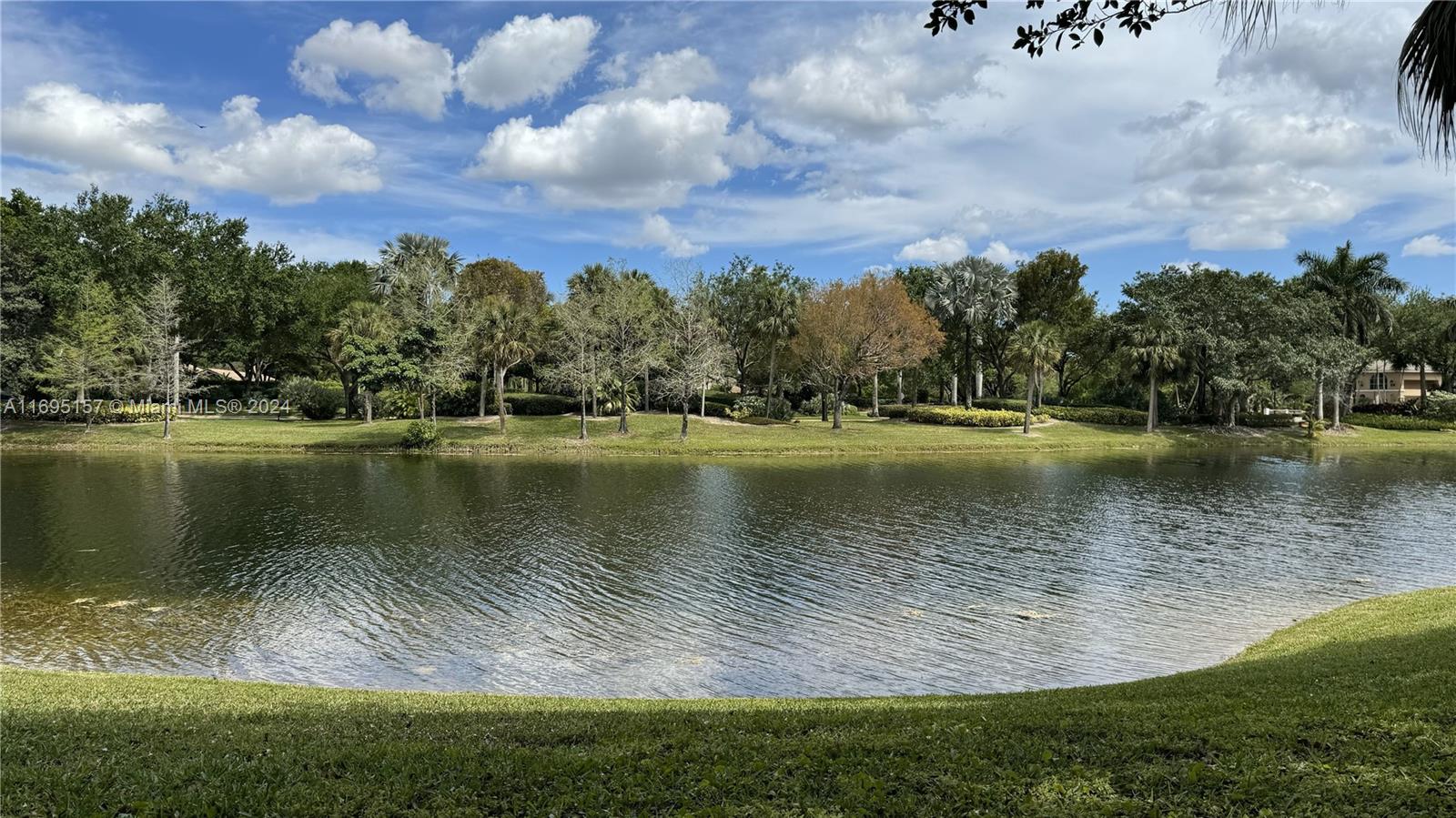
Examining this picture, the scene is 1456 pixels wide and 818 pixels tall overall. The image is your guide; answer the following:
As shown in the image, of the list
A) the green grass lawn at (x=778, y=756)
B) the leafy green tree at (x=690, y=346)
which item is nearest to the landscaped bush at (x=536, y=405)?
the leafy green tree at (x=690, y=346)

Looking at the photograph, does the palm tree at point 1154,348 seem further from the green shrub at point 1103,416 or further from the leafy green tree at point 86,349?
the leafy green tree at point 86,349

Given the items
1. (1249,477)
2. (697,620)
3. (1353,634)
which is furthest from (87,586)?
(1249,477)

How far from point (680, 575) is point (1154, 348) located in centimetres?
5187

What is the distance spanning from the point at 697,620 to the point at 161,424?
5420 cm

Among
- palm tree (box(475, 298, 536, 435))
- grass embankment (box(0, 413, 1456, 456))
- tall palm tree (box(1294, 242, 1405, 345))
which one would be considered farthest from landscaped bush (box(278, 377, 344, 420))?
tall palm tree (box(1294, 242, 1405, 345))

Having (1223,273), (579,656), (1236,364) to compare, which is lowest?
(579,656)

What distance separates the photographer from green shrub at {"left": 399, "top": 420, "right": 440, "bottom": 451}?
47719mm

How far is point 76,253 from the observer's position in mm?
55781

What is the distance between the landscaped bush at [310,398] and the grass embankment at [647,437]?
168 cm

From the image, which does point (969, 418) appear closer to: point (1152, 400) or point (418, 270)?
point (1152, 400)

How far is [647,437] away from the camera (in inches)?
2032

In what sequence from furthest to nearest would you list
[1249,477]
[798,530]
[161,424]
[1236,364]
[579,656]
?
[1236,364]
[161,424]
[1249,477]
[798,530]
[579,656]

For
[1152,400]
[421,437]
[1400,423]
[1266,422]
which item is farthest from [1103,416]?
[421,437]

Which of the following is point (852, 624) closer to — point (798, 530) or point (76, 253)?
point (798, 530)
